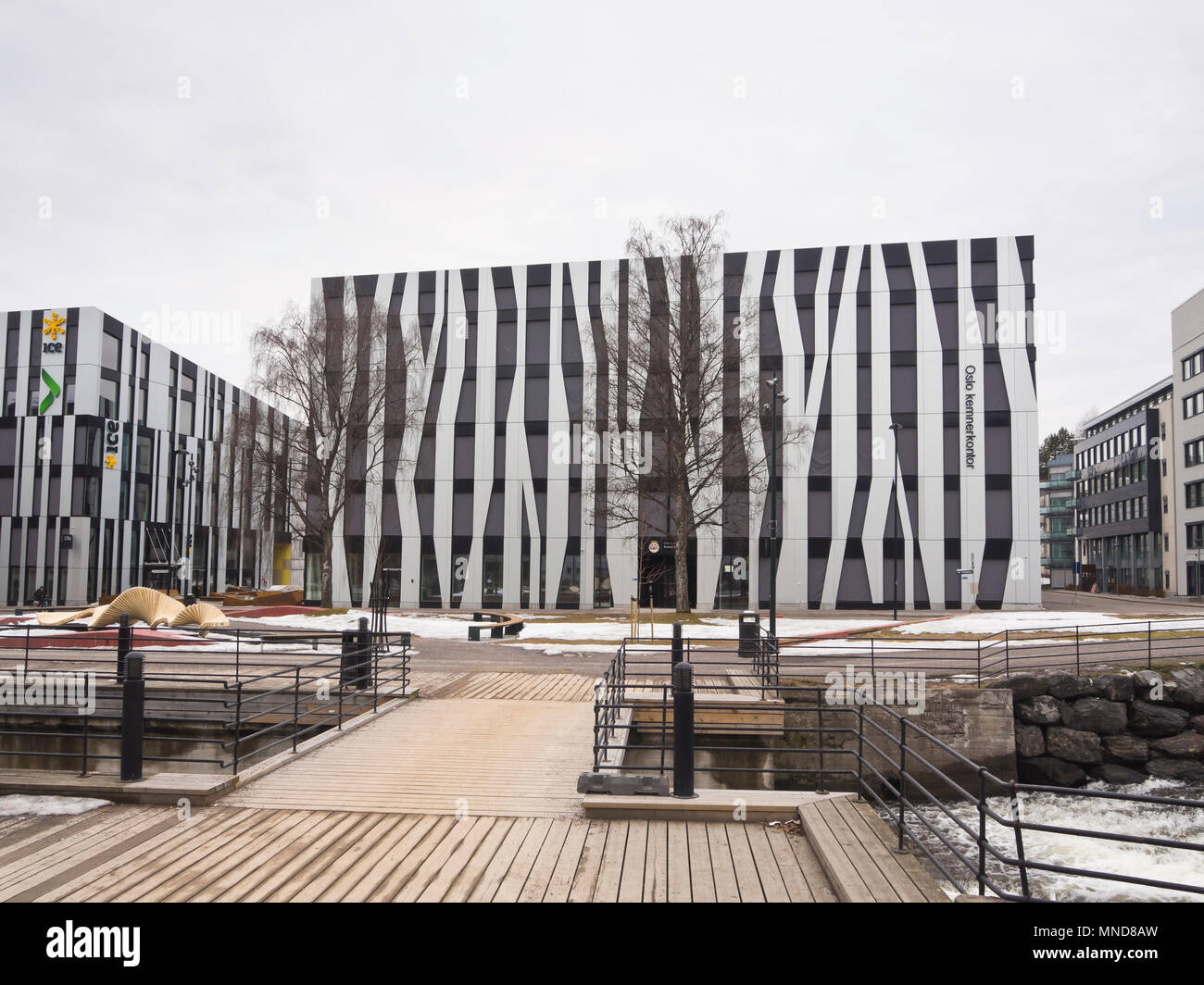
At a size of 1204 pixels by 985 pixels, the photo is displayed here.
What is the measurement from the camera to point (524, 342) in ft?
158

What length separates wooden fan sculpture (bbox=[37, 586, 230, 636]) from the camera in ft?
89.6

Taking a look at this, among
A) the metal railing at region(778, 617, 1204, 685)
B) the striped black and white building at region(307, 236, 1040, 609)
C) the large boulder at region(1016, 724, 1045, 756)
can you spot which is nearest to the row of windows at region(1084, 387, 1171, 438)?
the striped black and white building at region(307, 236, 1040, 609)

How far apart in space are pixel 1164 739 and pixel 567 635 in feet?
56.3

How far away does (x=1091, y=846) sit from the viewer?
14.8m

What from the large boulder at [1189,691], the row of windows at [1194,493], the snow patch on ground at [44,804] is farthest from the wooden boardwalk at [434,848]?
the row of windows at [1194,493]

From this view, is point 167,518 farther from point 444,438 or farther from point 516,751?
point 516,751

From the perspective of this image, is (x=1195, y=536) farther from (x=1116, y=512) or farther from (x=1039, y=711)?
(x=1039, y=711)

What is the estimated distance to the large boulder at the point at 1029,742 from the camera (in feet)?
59.0

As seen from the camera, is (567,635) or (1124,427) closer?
(567,635)

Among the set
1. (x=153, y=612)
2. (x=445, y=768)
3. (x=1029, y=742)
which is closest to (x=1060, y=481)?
(x=1029, y=742)

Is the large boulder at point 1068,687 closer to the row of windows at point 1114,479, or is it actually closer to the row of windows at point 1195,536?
the row of windows at point 1195,536

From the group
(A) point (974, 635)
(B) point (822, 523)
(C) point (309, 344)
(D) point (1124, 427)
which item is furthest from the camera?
(D) point (1124, 427)

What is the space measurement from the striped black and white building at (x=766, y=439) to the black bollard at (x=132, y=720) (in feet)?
107
